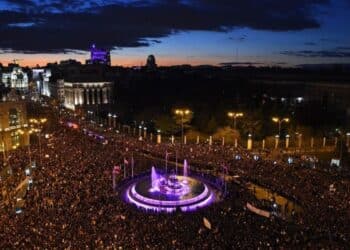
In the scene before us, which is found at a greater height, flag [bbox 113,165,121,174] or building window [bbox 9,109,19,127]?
building window [bbox 9,109,19,127]

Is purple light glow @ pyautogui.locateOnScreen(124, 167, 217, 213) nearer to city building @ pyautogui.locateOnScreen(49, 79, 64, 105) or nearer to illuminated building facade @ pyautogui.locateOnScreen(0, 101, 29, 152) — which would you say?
illuminated building facade @ pyautogui.locateOnScreen(0, 101, 29, 152)

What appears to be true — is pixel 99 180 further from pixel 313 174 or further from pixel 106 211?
pixel 313 174

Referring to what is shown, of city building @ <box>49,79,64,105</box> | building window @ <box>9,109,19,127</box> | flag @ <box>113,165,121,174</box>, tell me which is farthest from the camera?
city building @ <box>49,79,64,105</box>

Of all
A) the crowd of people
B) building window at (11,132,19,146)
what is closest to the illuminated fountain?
the crowd of people

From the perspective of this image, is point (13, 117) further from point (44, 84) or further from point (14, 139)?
point (44, 84)

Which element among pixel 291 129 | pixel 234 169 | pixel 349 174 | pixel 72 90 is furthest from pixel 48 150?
pixel 72 90

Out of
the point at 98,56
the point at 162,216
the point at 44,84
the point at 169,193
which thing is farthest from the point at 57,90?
the point at 162,216

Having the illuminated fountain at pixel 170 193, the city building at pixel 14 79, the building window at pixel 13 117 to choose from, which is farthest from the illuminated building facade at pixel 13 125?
the city building at pixel 14 79
